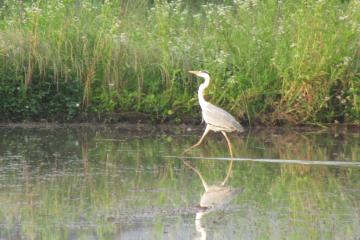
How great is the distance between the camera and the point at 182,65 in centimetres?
1495

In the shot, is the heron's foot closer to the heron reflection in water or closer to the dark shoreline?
the heron reflection in water

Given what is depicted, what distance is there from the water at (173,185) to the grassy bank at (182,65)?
0.50m

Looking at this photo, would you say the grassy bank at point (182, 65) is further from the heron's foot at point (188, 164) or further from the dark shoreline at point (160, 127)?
the heron's foot at point (188, 164)

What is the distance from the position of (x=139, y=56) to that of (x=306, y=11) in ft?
8.69

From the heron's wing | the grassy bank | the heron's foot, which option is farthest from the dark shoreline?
the heron's foot

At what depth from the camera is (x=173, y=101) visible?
48.4 ft

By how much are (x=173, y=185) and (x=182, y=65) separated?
188 inches

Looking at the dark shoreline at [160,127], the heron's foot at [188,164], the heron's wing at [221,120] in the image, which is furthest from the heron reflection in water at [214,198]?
the dark shoreline at [160,127]

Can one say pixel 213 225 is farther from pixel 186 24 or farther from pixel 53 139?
pixel 186 24

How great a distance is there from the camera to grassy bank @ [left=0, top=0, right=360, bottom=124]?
47.2 ft

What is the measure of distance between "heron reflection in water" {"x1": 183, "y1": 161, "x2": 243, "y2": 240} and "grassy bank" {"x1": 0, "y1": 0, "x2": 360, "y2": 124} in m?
3.77

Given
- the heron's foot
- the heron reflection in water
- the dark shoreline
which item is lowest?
the dark shoreline

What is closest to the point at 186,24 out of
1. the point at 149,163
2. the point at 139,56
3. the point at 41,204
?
the point at 139,56

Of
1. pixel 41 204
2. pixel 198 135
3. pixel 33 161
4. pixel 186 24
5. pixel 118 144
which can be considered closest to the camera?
pixel 41 204
